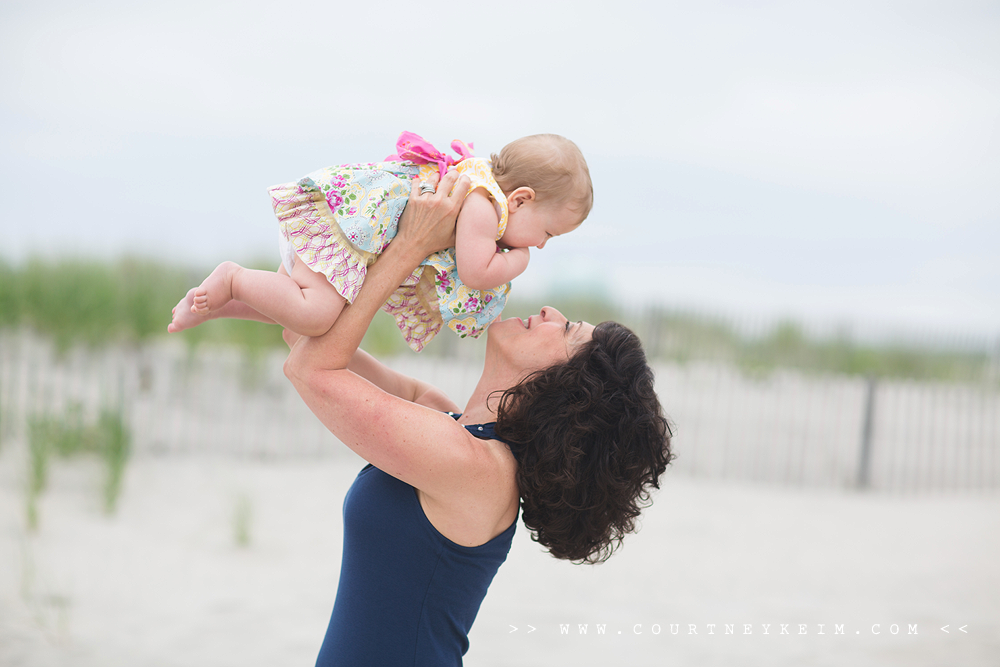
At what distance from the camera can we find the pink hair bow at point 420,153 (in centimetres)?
206

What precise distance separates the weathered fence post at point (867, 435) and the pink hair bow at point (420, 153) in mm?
9908

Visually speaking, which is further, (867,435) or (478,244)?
(867,435)

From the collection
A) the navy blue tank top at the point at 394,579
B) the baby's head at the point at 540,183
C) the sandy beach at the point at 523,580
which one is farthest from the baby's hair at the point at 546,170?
the sandy beach at the point at 523,580

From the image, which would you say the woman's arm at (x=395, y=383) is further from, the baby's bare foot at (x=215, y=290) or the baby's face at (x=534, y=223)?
the baby's face at (x=534, y=223)

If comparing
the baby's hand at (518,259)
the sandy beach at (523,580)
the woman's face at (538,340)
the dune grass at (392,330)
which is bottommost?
the sandy beach at (523,580)

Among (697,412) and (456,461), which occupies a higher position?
(456,461)

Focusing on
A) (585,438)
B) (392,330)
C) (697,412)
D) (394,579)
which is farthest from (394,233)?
(697,412)

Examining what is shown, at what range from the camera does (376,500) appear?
71.9 inches

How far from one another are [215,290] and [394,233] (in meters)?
0.48

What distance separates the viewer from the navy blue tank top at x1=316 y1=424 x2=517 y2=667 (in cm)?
Answer: 180

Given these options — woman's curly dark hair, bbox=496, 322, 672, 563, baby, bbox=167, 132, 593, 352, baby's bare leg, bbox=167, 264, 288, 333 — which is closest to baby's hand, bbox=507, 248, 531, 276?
baby, bbox=167, 132, 593, 352

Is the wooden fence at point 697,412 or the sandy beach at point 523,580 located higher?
the wooden fence at point 697,412

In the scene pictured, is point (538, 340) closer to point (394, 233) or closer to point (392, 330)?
point (394, 233)

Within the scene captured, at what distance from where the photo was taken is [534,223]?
6.73 ft
